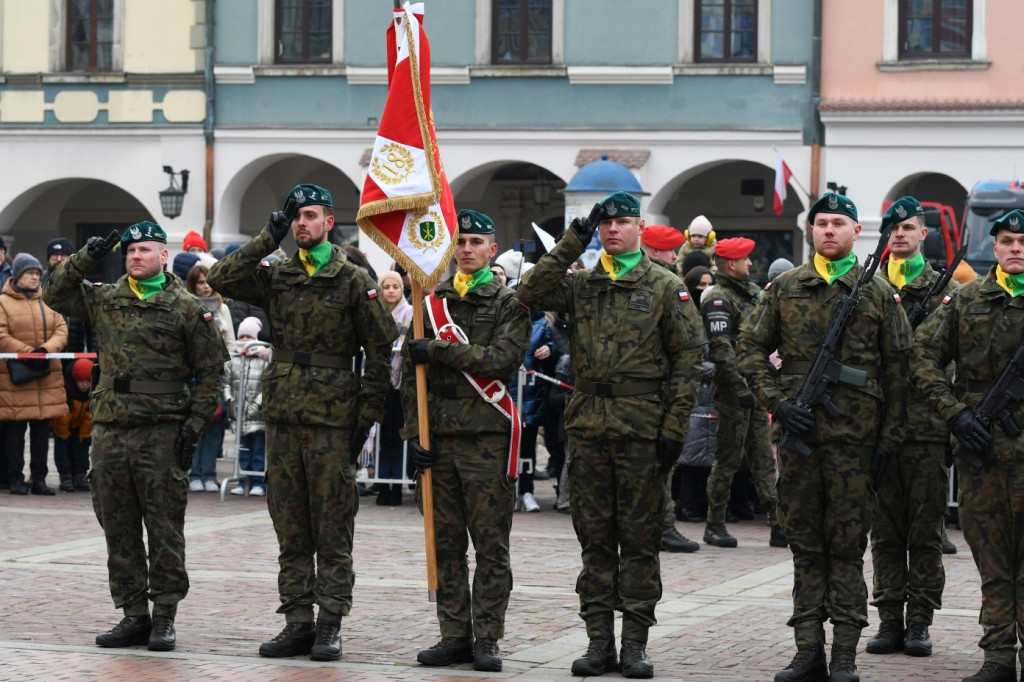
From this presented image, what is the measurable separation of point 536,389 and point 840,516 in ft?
20.8

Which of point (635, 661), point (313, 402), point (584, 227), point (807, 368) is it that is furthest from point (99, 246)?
point (807, 368)

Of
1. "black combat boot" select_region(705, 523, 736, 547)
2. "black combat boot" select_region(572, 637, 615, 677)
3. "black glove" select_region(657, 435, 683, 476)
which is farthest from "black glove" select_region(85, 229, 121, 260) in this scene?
"black combat boot" select_region(705, 523, 736, 547)

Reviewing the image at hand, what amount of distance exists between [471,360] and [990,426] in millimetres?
2334

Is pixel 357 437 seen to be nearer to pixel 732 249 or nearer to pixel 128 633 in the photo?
pixel 128 633

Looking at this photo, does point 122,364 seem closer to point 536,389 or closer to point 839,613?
point 839,613

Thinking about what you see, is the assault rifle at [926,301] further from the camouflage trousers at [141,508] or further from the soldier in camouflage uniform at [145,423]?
the camouflage trousers at [141,508]

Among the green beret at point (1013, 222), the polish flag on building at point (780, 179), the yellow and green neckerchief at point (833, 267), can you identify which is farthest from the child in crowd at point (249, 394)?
the polish flag on building at point (780, 179)

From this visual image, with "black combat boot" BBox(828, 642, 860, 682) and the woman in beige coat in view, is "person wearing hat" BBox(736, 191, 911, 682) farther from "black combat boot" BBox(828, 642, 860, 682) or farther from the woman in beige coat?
the woman in beige coat

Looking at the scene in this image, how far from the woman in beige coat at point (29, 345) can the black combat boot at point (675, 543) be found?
5479mm

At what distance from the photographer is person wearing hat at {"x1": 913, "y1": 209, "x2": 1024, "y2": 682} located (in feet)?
25.2

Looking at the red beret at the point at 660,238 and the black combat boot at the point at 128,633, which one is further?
the red beret at the point at 660,238

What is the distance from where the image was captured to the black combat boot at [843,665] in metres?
7.70

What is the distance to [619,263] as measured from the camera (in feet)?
26.9

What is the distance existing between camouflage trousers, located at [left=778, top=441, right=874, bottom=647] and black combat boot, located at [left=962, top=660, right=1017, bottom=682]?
0.54 metres
